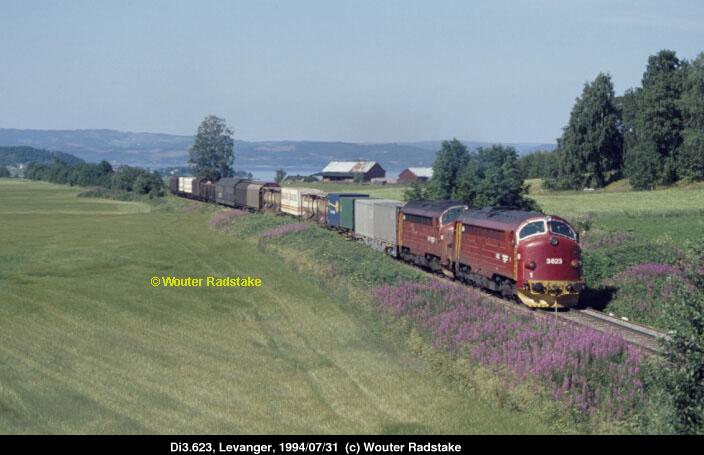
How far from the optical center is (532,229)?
34000 millimetres

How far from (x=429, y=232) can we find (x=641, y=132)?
75.3m

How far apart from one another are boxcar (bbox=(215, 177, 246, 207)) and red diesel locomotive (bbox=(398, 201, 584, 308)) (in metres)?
67.2

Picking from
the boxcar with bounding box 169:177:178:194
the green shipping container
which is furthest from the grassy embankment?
the boxcar with bounding box 169:177:178:194

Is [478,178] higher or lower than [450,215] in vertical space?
higher

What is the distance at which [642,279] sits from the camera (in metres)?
37.2

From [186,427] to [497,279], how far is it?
21.0 metres

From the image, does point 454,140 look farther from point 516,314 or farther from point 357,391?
point 357,391

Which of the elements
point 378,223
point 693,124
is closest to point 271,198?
point 378,223

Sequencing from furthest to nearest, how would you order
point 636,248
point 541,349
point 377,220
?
1. point 377,220
2. point 636,248
3. point 541,349

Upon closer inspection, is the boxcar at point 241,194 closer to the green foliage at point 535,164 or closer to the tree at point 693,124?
the tree at point 693,124

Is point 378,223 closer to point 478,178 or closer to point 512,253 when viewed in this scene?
point 478,178

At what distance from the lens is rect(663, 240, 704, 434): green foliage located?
1961cm

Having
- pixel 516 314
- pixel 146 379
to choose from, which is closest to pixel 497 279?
pixel 516 314

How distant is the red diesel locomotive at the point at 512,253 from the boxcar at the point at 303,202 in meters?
32.7
